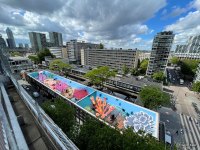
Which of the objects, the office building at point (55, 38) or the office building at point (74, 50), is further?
the office building at point (55, 38)

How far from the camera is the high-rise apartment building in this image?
9588cm

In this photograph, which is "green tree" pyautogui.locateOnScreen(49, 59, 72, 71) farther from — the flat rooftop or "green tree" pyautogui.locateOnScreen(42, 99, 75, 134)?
"green tree" pyautogui.locateOnScreen(42, 99, 75, 134)

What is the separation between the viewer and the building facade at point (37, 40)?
95875 millimetres

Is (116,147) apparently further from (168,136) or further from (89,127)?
(168,136)

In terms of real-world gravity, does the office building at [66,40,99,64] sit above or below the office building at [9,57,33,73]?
above

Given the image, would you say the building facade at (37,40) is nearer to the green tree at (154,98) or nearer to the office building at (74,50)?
the office building at (74,50)

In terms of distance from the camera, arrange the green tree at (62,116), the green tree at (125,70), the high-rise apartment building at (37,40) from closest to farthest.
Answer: the green tree at (62,116)
the green tree at (125,70)
the high-rise apartment building at (37,40)

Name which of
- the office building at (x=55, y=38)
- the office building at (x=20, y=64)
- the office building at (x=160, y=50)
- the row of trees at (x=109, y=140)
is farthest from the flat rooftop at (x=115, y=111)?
the office building at (x=55, y=38)

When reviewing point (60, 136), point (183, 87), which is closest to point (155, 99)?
point (60, 136)

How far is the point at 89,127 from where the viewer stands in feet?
25.6

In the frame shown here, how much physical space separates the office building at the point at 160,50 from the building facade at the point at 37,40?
9777cm

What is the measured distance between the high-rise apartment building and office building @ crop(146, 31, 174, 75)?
97.8 metres

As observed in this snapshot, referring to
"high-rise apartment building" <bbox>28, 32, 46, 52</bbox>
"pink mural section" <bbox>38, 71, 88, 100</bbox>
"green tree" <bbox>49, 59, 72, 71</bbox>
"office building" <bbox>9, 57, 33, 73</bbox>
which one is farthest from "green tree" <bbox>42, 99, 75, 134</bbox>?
"high-rise apartment building" <bbox>28, 32, 46, 52</bbox>

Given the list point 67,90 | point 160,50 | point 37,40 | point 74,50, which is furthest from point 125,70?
point 37,40
